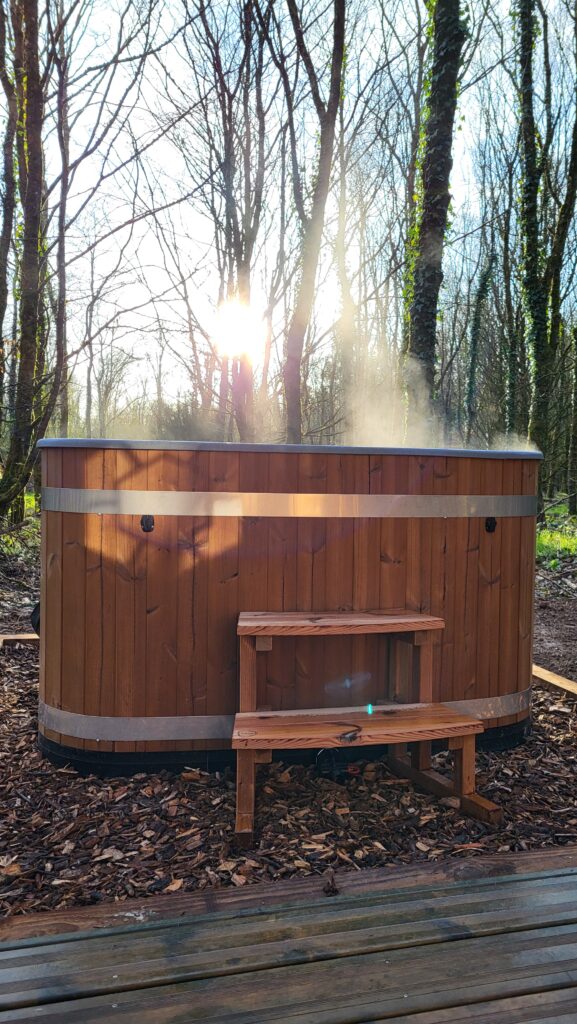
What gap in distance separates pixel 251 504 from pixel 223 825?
4.21 ft

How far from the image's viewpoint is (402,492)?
10.4 ft

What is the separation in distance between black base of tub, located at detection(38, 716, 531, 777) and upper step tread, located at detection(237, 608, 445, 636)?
0.65 metres

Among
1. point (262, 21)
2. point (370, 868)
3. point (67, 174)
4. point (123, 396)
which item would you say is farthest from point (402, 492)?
point (123, 396)

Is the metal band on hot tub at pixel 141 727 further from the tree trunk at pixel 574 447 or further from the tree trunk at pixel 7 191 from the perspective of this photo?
the tree trunk at pixel 574 447

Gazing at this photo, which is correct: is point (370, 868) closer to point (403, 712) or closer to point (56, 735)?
point (403, 712)

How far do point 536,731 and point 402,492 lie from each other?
1.60 m

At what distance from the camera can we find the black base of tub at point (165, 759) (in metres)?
3.03

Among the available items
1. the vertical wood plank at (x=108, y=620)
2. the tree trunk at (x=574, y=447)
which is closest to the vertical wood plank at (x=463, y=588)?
the vertical wood plank at (x=108, y=620)

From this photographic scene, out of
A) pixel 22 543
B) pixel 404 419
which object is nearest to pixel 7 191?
pixel 22 543

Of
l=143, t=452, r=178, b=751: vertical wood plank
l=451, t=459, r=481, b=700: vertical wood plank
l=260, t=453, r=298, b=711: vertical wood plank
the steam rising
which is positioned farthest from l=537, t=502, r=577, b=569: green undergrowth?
l=143, t=452, r=178, b=751: vertical wood plank

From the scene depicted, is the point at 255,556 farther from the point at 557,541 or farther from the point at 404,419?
the point at 557,541

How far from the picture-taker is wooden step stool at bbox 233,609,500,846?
2.50 metres

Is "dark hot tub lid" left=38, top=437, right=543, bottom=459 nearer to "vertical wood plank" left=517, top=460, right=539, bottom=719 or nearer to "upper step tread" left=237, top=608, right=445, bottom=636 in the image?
"vertical wood plank" left=517, top=460, right=539, bottom=719

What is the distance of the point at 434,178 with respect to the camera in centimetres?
698
